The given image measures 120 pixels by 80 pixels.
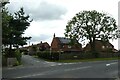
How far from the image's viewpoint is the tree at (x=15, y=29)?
1598 inches

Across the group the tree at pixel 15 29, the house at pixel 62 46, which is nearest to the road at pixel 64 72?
the tree at pixel 15 29

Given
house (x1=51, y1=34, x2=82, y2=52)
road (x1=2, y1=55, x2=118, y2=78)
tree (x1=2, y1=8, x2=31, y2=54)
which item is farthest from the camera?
house (x1=51, y1=34, x2=82, y2=52)

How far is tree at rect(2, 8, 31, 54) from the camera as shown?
40594 mm

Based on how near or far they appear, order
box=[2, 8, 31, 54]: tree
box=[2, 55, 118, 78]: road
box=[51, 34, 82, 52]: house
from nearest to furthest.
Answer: box=[2, 55, 118, 78]: road → box=[2, 8, 31, 54]: tree → box=[51, 34, 82, 52]: house

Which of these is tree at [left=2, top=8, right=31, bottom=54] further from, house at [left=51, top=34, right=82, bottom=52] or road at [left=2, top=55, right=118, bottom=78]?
house at [left=51, top=34, right=82, bottom=52]

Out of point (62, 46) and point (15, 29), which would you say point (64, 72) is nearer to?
point (15, 29)

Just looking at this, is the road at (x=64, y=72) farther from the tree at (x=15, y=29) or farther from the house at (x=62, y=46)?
the house at (x=62, y=46)

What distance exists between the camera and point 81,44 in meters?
78.9

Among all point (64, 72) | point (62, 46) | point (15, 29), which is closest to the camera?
point (64, 72)

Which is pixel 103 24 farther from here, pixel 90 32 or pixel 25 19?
pixel 25 19

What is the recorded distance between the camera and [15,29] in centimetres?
4703

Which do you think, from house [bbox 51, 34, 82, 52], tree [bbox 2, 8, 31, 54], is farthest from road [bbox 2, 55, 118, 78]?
house [bbox 51, 34, 82, 52]

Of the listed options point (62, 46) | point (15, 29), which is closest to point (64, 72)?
point (15, 29)

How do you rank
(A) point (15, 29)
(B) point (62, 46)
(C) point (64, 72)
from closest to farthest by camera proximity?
(C) point (64, 72) < (A) point (15, 29) < (B) point (62, 46)
